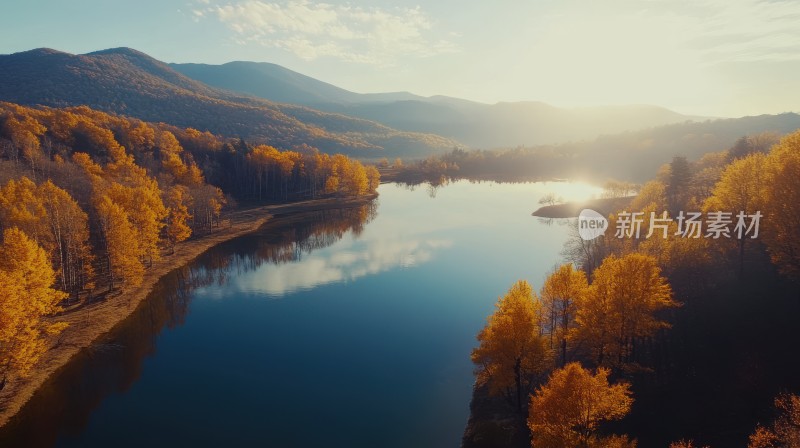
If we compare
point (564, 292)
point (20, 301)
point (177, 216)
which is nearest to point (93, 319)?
point (20, 301)

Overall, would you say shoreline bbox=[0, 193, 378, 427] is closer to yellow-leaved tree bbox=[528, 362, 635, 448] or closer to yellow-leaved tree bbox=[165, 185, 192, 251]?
yellow-leaved tree bbox=[165, 185, 192, 251]

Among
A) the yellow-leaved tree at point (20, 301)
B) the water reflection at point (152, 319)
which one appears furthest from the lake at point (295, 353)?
the yellow-leaved tree at point (20, 301)

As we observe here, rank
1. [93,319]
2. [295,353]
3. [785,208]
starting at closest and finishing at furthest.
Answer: [785,208], [295,353], [93,319]

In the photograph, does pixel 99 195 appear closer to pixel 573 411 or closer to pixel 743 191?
pixel 573 411

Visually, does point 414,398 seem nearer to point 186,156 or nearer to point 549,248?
point 549,248

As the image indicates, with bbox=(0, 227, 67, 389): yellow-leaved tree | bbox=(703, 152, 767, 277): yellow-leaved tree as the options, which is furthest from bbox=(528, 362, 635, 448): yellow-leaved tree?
bbox=(0, 227, 67, 389): yellow-leaved tree

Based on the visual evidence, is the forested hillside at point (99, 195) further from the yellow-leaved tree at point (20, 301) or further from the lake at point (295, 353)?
the lake at point (295, 353)

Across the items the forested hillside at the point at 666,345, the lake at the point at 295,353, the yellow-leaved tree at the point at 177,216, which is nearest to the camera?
the forested hillside at the point at 666,345
